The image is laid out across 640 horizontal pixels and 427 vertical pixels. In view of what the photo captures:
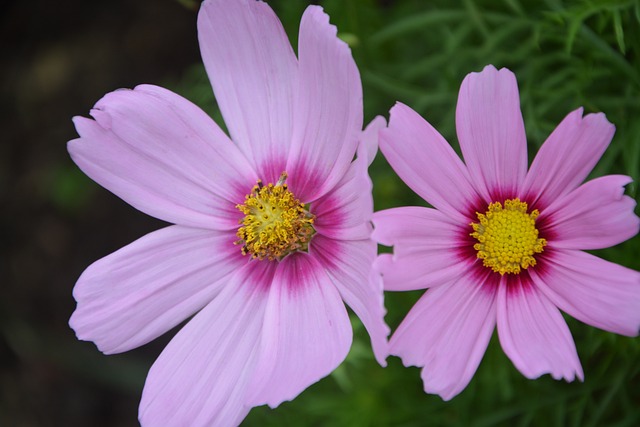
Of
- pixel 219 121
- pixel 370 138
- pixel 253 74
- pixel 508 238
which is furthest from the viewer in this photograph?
pixel 219 121

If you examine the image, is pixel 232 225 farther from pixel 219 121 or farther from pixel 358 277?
pixel 219 121

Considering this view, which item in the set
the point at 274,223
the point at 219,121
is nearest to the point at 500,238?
the point at 274,223

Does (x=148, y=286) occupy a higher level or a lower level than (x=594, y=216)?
lower

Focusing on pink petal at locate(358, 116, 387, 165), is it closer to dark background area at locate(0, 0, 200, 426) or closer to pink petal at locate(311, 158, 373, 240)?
pink petal at locate(311, 158, 373, 240)

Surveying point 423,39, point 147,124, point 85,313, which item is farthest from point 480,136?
point 423,39

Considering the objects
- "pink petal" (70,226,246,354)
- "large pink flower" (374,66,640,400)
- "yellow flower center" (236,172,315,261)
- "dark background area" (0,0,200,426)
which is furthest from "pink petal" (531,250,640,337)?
"dark background area" (0,0,200,426)

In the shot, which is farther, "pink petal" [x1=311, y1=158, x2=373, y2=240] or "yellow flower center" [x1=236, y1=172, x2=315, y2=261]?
"yellow flower center" [x1=236, y1=172, x2=315, y2=261]
